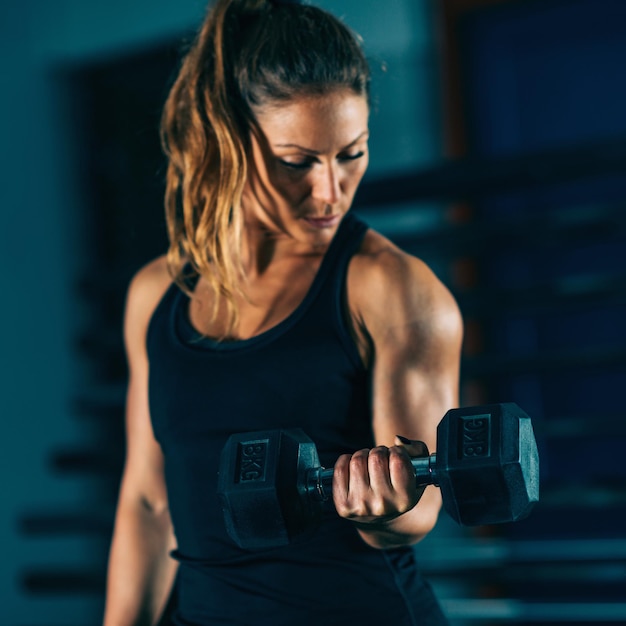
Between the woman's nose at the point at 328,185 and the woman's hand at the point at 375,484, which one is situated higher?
the woman's nose at the point at 328,185

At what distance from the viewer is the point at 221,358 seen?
137 centimetres

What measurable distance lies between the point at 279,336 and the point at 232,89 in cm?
40

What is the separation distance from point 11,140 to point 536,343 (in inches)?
80.1

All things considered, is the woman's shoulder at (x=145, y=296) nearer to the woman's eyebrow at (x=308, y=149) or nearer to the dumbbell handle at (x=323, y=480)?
the woman's eyebrow at (x=308, y=149)

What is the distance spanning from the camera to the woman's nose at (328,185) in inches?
53.9

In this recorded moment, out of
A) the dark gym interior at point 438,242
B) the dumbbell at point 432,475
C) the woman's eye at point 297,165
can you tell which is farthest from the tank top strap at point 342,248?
the dark gym interior at point 438,242

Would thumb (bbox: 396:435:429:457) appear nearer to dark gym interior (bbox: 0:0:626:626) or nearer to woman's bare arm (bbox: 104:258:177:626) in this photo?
woman's bare arm (bbox: 104:258:177:626)

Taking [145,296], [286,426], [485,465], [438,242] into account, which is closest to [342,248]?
[286,426]

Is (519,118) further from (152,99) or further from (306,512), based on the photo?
(306,512)

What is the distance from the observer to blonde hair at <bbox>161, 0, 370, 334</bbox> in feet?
4.56

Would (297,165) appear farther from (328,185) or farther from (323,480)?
(323,480)

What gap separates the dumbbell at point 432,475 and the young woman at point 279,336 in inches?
7.5

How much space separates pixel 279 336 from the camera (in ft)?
4.39

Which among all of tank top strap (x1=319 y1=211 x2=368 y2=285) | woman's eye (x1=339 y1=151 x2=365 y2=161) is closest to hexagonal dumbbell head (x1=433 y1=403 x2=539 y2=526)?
tank top strap (x1=319 y1=211 x2=368 y2=285)
